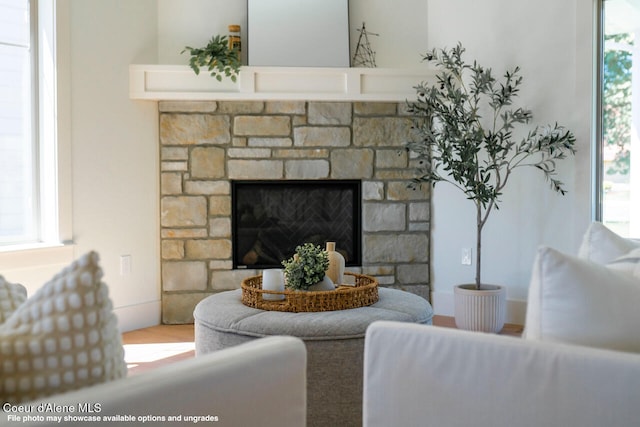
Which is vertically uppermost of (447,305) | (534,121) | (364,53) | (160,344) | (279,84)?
(364,53)

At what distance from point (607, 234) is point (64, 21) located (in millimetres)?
3579

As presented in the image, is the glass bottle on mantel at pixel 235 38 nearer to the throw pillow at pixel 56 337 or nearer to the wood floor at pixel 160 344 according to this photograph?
the wood floor at pixel 160 344

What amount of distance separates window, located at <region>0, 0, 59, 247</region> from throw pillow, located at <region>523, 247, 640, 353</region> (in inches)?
135

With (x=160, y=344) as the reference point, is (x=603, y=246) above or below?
above

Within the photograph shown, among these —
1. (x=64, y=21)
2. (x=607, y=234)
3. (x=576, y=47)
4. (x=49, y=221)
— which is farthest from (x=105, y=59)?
(x=607, y=234)

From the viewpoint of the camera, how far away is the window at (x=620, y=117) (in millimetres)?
4398

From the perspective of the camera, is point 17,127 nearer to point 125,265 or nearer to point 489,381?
point 125,265

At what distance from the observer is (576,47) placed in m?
4.50

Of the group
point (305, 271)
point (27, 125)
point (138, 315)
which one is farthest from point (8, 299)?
point (138, 315)

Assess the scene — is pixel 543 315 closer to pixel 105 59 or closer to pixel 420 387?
pixel 420 387

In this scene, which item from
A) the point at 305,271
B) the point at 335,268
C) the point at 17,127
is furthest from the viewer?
the point at 17,127

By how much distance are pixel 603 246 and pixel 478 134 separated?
8.89 ft

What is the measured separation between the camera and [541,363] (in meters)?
1.46

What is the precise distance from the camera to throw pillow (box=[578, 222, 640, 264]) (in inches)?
69.2
